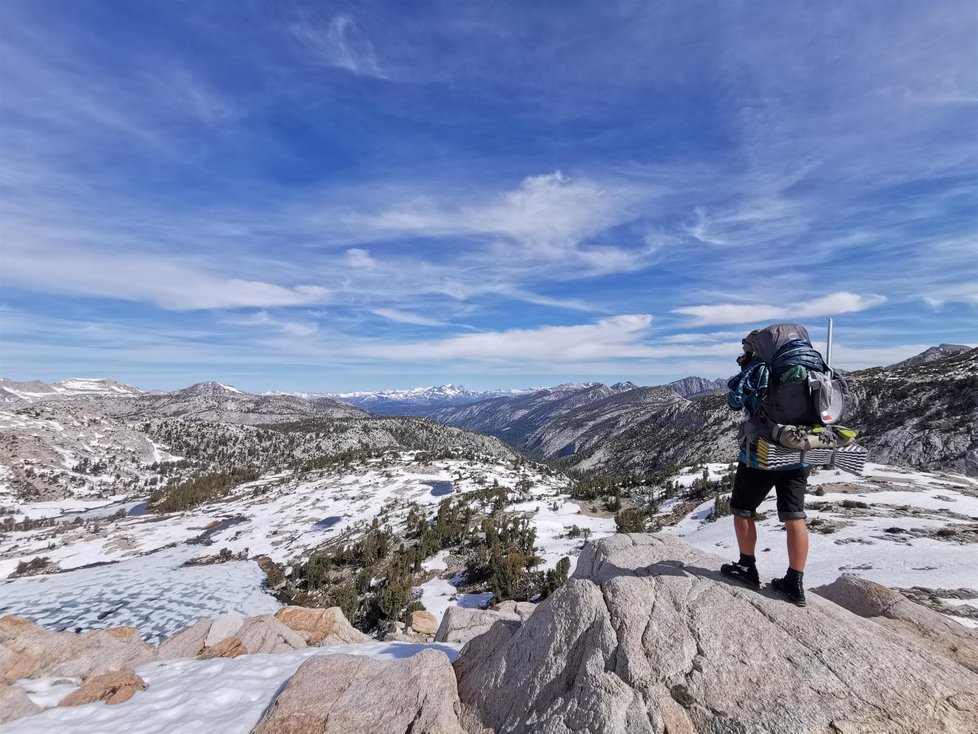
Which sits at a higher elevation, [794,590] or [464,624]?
[794,590]

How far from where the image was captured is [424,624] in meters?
12.9

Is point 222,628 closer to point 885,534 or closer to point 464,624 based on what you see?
point 464,624

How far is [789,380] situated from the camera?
5.31 meters

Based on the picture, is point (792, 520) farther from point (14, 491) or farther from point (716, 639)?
point (14, 491)

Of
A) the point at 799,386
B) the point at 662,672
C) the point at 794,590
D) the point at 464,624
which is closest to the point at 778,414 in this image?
the point at 799,386

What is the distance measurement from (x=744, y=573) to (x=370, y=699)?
5.41 m

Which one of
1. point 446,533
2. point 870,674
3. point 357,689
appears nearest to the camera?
point 870,674

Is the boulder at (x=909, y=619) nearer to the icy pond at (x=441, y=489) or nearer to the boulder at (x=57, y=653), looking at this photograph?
the boulder at (x=57, y=653)

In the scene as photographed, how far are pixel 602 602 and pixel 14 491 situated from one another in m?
95.0

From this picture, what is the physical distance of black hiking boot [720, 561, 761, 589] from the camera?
245 inches

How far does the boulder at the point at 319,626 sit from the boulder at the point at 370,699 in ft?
16.4

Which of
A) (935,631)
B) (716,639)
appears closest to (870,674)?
(716,639)

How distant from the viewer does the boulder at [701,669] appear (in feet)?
13.3

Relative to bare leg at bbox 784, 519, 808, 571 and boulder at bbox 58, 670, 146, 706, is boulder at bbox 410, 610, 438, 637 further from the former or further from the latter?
bare leg at bbox 784, 519, 808, 571
